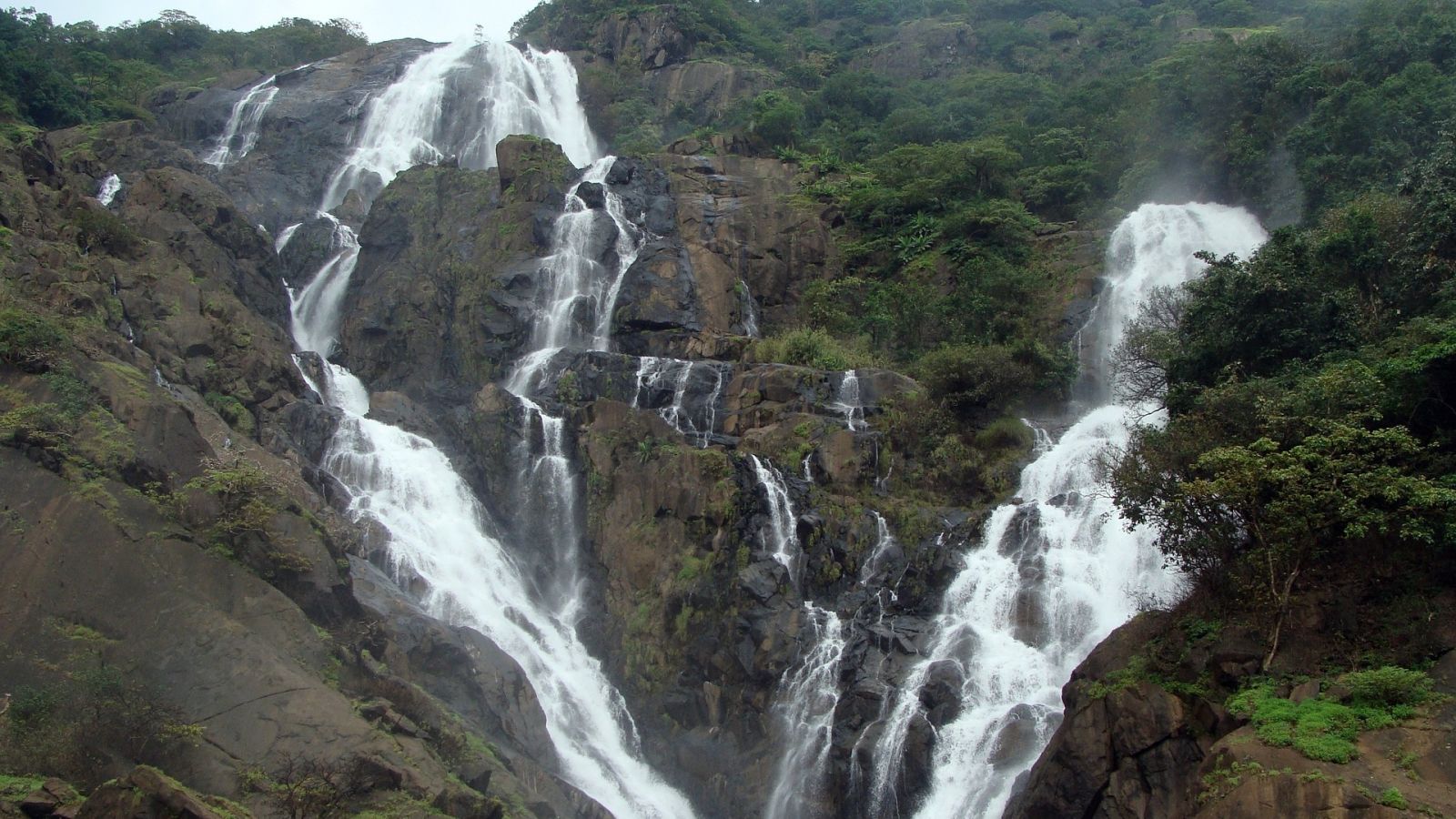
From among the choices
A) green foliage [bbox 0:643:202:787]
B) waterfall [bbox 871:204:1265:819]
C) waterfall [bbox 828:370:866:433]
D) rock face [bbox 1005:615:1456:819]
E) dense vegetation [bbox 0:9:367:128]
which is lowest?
waterfall [bbox 871:204:1265:819]

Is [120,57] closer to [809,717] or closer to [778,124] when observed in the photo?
[778,124]

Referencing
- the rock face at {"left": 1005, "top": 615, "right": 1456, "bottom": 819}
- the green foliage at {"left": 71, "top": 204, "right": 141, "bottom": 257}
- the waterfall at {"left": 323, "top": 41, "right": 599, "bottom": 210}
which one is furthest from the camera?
the waterfall at {"left": 323, "top": 41, "right": 599, "bottom": 210}

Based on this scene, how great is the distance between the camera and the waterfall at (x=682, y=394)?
3253 centimetres

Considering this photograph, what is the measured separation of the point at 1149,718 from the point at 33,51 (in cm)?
6228

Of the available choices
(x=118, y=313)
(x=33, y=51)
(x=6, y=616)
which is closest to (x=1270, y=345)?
(x=6, y=616)

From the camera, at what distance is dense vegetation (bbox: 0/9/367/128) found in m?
49.3

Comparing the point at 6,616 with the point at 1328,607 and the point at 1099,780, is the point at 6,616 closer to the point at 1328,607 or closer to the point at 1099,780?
the point at 1099,780

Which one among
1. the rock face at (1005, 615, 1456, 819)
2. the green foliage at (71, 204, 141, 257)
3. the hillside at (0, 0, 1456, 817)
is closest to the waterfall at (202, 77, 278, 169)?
the hillside at (0, 0, 1456, 817)

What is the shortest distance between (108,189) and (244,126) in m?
13.1

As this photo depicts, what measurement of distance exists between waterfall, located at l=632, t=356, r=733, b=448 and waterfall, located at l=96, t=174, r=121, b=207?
24.9m

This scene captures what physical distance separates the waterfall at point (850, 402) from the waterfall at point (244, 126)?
1405 inches

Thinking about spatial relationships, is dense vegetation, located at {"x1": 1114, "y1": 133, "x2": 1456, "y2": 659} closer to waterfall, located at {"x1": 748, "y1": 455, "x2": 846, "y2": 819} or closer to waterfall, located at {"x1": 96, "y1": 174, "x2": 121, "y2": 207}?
waterfall, located at {"x1": 748, "y1": 455, "x2": 846, "y2": 819}

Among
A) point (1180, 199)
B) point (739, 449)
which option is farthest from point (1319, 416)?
point (1180, 199)

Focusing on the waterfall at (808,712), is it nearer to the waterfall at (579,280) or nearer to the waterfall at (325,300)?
the waterfall at (579,280)
